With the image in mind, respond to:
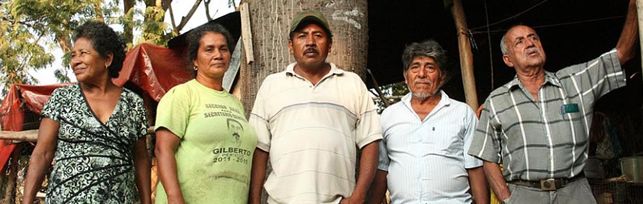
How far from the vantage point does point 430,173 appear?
2.98 m

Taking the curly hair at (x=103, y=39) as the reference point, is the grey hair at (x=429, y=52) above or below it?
below

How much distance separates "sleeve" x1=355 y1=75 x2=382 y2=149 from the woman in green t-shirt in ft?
1.64

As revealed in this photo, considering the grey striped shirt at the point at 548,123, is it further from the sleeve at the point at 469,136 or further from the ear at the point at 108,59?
the ear at the point at 108,59

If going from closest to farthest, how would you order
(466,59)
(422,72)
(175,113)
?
1. (175,113)
2. (422,72)
3. (466,59)

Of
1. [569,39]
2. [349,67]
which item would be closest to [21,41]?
[569,39]

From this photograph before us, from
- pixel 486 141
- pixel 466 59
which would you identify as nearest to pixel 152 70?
pixel 466 59

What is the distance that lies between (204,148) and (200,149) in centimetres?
2

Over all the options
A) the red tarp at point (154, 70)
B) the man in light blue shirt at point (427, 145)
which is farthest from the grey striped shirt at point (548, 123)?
the red tarp at point (154, 70)

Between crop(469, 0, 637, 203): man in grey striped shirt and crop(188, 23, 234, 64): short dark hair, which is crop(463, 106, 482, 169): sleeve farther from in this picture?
crop(188, 23, 234, 64): short dark hair

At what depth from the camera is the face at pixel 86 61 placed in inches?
108

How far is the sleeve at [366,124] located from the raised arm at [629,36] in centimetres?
116

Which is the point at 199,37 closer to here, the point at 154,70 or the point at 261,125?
the point at 261,125

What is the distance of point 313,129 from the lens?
2.75 m

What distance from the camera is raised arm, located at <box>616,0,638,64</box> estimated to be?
2793 mm
